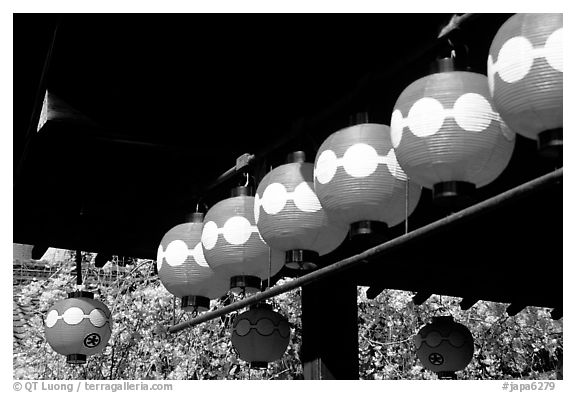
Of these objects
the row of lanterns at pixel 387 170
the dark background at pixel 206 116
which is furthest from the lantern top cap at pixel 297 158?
the dark background at pixel 206 116

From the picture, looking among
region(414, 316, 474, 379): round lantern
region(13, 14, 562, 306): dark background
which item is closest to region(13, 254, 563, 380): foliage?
region(414, 316, 474, 379): round lantern

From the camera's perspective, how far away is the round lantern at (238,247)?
4.98m

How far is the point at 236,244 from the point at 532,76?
240 centimetres

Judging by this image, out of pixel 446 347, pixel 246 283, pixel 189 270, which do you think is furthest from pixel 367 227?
pixel 446 347

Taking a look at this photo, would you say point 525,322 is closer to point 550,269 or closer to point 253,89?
point 550,269

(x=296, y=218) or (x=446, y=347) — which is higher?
(x=296, y=218)

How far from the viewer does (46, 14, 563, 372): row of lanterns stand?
119 inches

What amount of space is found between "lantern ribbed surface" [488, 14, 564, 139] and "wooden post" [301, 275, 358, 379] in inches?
143

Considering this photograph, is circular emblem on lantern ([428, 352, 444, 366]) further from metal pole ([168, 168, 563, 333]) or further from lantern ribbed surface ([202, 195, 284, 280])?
metal pole ([168, 168, 563, 333])

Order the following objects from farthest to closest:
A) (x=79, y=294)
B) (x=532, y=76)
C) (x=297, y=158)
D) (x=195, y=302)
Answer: (x=79, y=294) → (x=195, y=302) → (x=297, y=158) → (x=532, y=76)

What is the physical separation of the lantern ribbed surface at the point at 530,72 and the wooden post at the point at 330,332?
11.9 feet

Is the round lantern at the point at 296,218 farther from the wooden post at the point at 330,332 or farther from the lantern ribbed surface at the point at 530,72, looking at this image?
the wooden post at the point at 330,332

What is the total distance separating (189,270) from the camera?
553cm

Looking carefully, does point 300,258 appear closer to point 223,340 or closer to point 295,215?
point 295,215
